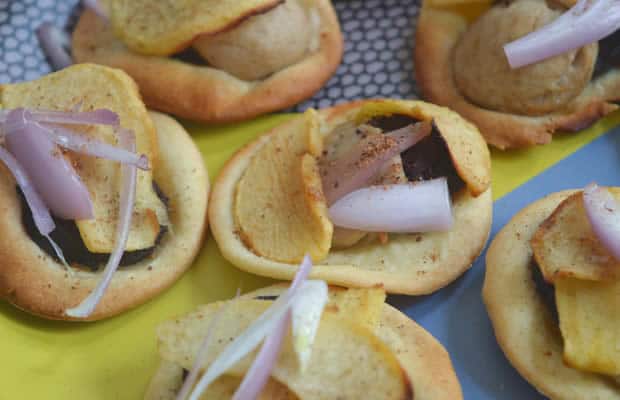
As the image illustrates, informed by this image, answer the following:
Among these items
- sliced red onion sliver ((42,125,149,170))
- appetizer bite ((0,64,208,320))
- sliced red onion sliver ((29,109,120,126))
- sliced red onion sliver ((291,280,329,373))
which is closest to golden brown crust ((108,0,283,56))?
appetizer bite ((0,64,208,320))

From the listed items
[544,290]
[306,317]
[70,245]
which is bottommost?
[544,290]

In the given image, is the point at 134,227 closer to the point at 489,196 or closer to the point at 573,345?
the point at 489,196

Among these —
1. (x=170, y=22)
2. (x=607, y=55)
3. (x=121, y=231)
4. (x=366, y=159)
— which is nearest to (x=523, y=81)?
(x=607, y=55)

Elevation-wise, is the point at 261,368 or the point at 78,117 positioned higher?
the point at 78,117

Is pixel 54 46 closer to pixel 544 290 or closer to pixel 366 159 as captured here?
pixel 366 159

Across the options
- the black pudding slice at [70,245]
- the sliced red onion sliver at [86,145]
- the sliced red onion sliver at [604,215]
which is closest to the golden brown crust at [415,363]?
the black pudding slice at [70,245]

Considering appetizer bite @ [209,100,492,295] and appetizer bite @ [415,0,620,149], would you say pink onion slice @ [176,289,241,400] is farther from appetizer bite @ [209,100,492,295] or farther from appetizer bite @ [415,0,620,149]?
appetizer bite @ [415,0,620,149]
